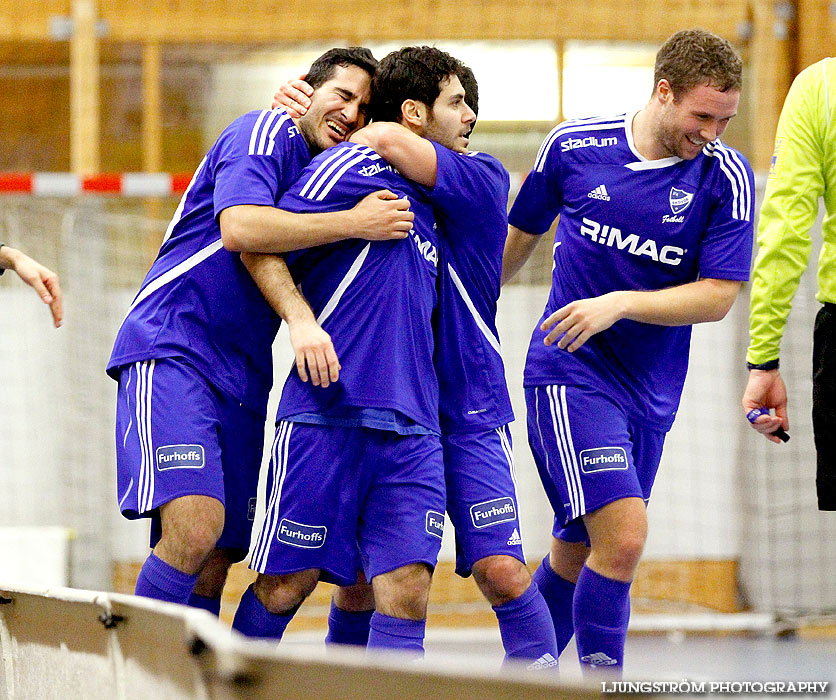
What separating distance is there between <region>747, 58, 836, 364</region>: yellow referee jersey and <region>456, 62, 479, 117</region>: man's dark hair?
881 millimetres

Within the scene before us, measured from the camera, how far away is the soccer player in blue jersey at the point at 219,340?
9.08 ft

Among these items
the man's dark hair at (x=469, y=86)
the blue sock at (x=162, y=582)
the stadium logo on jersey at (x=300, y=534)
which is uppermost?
the man's dark hair at (x=469, y=86)

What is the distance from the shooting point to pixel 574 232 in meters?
3.40

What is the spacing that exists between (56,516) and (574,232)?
415 centimetres

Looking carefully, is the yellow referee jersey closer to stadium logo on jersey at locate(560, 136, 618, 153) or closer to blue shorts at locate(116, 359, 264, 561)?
stadium logo on jersey at locate(560, 136, 618, 153)

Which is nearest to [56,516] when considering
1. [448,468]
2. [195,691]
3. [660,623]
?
[660,623]

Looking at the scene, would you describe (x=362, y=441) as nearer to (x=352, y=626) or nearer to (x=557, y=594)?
(x=352, y=626)

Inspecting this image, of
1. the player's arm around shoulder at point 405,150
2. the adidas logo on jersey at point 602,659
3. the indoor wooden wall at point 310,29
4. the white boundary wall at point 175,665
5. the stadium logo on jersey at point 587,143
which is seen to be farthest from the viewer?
the indoor wooden wall at point 310,29

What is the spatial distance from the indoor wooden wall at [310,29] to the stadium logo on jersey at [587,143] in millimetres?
4114

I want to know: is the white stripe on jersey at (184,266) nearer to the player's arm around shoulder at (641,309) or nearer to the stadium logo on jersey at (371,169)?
the stadium logo on jersey at (371,169)

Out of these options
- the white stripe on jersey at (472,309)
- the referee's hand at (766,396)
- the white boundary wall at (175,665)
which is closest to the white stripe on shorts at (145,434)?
the white boundary wall at (175,665)

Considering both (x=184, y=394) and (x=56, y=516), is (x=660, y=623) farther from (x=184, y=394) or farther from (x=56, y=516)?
(x=184, y=394)

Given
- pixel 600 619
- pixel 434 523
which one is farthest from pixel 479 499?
pixel 600 619

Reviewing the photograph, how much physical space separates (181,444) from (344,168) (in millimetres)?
853
